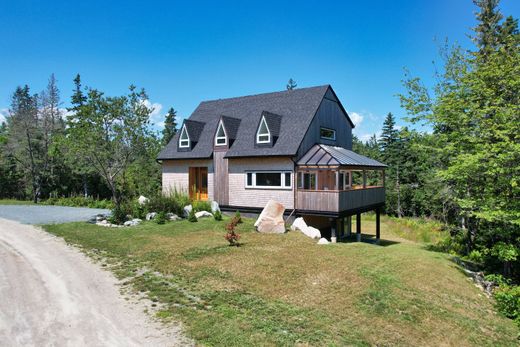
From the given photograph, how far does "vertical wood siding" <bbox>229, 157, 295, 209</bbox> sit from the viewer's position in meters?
20.3

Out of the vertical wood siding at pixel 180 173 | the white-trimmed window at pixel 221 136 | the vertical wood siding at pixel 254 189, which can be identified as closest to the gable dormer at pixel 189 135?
the vertical wood siding at pixel 180 173

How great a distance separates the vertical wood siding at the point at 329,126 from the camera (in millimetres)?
20812

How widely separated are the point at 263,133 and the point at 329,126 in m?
4.80

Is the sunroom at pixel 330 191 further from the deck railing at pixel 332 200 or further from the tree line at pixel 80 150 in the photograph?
the tree line at pixel 80 150

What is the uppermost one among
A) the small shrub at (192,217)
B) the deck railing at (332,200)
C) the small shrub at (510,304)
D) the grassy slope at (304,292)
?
the deck railing at (332,200)

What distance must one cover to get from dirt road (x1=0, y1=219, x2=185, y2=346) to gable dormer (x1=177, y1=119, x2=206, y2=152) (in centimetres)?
1352

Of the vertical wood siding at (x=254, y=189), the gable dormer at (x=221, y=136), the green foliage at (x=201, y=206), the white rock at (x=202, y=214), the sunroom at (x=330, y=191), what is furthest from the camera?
the gable dormer at (x=221, y=136)

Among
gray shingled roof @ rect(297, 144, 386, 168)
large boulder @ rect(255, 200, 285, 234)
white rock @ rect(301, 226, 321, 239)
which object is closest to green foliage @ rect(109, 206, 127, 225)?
large boulder @ rect(255, 200, 285, 234)

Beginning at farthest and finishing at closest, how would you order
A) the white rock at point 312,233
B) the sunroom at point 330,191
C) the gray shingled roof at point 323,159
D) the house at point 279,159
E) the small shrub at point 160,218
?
the small shrub at point 160,218
the house at point 279,159
the gray shingled roof at point 323,159
the sunroom at point 330,191
the white rock at point 312,233

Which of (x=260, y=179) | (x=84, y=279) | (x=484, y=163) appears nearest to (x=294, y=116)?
(x=260, y=179)

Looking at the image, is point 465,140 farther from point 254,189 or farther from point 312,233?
point 254,189

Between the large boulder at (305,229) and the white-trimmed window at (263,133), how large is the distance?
5.56 meters

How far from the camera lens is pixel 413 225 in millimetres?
31344

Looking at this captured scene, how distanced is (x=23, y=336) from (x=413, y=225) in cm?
3086
